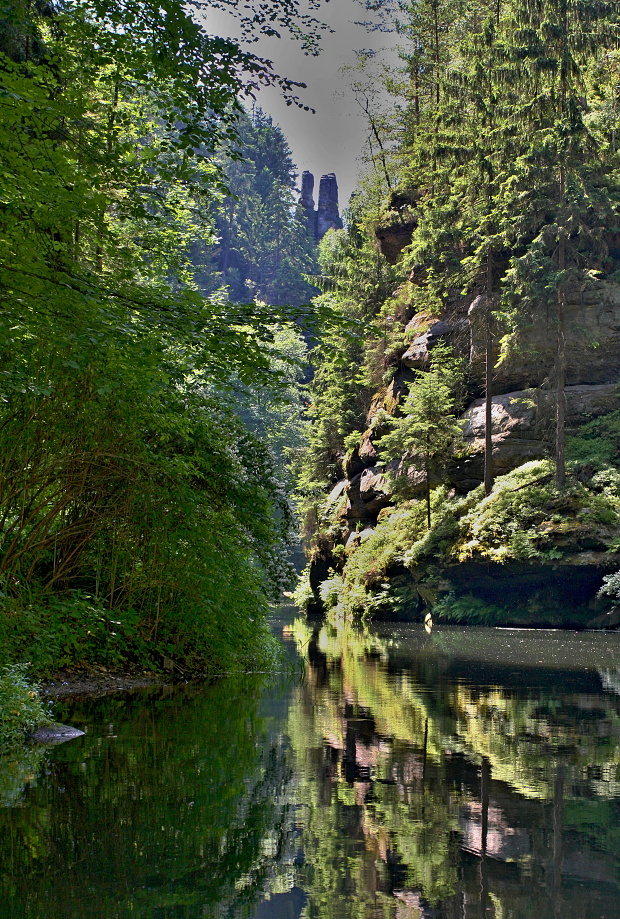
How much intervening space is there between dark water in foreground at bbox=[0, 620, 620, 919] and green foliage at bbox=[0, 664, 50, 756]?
0.32m

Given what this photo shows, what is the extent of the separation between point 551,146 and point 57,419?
2446cm

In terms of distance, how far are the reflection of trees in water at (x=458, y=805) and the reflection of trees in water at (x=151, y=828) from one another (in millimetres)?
285

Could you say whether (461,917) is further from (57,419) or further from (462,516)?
(462,516)

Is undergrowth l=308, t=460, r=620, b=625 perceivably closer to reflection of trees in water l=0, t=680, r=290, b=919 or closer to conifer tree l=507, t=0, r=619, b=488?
conifer tree l=507, t=0, r=619, b=488

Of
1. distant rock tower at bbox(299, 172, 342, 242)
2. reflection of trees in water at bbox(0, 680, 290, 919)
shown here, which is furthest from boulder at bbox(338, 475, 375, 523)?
distant rock tower at bbox(299, 172, 342, 242)

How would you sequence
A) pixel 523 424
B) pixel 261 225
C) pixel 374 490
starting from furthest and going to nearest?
pixel 261 225
pixel 374 490
pixel 523 424

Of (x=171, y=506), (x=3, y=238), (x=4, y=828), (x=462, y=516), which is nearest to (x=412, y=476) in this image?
(x=462, y=516)

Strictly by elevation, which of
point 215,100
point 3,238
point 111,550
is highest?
point 215,100

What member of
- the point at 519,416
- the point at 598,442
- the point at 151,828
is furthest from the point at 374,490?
the point at 151,828

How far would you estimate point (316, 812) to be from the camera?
191 inches

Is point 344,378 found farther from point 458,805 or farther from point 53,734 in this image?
point 458,805

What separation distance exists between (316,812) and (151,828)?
966 millimetres

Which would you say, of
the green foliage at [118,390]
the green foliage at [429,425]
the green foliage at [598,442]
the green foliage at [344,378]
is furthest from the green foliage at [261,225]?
the green foliage at [118,390]

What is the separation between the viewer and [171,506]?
397 inches
